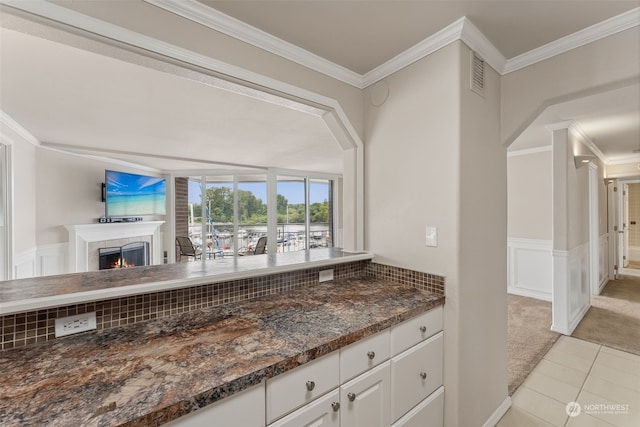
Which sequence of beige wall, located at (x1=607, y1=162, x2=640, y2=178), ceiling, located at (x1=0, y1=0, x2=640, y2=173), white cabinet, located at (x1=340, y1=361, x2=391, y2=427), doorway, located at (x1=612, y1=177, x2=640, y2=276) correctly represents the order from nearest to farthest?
1. white cabinet, located at (x1=340, y1=361, x2=391, y2=427)
2. ceiling, located at (x1=0, y1=0, x2=640, y2=173)
3. beige wall, located at (x1=607, y1=162, x2=640, y2=178)
4. doorway, located at (x1=612, y1=177, x2=640, y2=276)

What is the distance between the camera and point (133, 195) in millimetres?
5324

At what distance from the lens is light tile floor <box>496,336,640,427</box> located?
1889 millimetres

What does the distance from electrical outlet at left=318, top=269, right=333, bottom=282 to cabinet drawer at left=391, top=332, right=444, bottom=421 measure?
0.70 metres

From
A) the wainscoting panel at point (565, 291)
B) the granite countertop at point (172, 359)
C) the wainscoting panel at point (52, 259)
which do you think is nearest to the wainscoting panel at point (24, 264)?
the wainscoting panel at point (52, 259)

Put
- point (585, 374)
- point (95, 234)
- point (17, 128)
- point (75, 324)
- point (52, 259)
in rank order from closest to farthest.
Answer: point (75, 324) < point (585, 374) < point (17, 128) < point (52, 259) < point (95, 234)

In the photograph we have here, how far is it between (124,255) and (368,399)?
5.63 m

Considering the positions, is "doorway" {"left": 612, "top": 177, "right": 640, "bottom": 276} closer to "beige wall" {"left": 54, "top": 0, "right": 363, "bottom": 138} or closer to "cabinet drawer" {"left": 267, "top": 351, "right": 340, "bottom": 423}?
"beige wall" {"left": 54, "top": 0, "right": 363, "bottom": 138}

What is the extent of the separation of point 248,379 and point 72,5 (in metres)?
1.56

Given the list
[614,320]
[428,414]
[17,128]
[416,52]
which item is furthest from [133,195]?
[614,320]

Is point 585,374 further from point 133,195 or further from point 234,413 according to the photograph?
point 133,195

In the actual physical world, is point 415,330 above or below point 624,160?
below

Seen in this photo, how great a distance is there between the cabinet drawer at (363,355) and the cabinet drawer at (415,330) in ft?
0.20

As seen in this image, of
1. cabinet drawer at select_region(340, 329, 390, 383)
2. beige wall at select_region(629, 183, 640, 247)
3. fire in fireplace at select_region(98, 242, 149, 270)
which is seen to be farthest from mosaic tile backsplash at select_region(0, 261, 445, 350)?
beige wall at select_region(629, 183, 640, 247)

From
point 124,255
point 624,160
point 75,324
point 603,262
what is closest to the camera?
point 75,324
